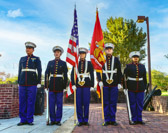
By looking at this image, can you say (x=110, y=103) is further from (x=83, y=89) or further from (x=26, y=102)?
(x=26, y=102)

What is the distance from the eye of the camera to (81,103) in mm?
4906

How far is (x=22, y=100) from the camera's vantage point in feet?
15.9

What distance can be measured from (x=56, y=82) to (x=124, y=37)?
1946cm

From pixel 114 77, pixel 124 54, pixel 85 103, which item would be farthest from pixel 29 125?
pixel 124 54

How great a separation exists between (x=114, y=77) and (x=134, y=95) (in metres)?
0.75

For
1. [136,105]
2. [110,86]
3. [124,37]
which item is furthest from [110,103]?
[124,37]

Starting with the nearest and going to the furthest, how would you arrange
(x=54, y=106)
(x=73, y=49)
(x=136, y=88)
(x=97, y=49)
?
(x=54, y=106) → (x=136, y=88) → (x=73, y=49) → (x=97, y=49)

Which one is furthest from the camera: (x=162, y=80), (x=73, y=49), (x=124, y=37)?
(x=162, y=80)

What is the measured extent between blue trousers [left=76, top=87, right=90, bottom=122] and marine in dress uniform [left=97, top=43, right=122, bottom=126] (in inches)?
17.3

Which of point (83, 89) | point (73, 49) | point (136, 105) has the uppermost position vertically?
point (73, 49)

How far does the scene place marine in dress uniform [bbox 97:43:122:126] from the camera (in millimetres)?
4828

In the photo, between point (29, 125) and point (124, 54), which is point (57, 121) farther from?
point (124, 54)

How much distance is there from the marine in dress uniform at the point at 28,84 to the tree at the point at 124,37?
723 inches

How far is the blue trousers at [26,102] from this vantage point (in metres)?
4.80
